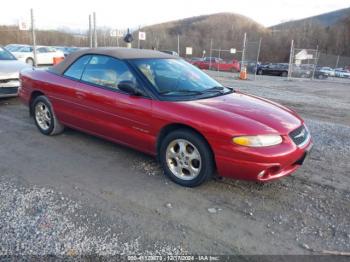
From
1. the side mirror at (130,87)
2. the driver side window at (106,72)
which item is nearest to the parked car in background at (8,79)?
the driver side window at (106,72)

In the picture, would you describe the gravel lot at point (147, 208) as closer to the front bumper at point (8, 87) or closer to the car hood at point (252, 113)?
the car hood at point (252, 113)

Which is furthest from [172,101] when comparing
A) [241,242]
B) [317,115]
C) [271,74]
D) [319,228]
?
[271,74]

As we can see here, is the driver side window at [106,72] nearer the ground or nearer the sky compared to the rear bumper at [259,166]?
nearer the sky

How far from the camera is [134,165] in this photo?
4.14 metres

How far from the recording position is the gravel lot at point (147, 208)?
8.57ft

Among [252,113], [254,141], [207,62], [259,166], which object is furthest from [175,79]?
[207,62]

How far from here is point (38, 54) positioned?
2233 cm

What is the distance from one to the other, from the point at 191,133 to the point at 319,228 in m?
1.54

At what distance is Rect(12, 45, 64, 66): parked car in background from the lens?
21141 millimetres

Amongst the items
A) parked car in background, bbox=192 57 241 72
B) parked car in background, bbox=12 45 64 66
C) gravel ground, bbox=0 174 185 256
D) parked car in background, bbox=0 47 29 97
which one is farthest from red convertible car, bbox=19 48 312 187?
parked car in background, bbox=192 57 241 72

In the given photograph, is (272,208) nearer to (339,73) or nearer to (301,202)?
(301,202)

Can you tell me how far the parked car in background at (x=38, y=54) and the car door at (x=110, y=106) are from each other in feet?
61.9

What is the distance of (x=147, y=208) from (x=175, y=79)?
1.81 m

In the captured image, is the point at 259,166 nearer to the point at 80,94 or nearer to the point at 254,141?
the point at 254,141
